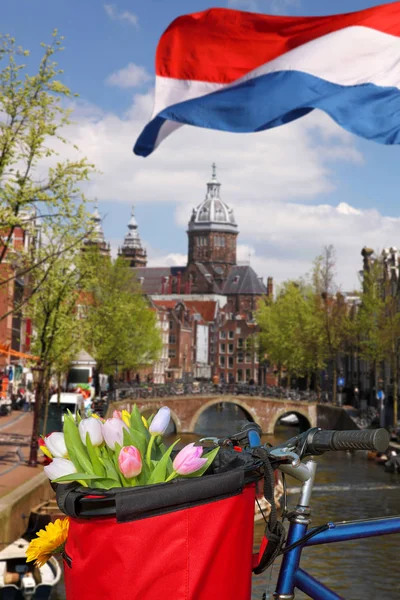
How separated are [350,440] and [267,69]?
7078 millimetres

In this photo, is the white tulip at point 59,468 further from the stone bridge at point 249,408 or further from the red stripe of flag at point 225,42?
the stone bridge at point 249,408

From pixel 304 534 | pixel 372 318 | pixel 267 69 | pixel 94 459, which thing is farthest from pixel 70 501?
pixel 372 318

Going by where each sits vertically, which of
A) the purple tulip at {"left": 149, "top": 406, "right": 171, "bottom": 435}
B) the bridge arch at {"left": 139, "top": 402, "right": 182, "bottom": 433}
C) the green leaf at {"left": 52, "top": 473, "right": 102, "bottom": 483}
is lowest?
the bridge arch at {"left": 139, "top": 402, "right": 182, "bottom": 433}

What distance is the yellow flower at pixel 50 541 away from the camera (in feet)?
7.86

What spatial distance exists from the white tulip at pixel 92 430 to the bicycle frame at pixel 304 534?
49cm

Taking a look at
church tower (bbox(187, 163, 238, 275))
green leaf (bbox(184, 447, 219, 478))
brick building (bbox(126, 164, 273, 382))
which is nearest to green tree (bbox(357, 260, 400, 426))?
green leaf (bbox(184, 447, 219, 478))

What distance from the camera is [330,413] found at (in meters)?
54.1

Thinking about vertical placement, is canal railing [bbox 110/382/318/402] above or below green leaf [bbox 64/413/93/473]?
above

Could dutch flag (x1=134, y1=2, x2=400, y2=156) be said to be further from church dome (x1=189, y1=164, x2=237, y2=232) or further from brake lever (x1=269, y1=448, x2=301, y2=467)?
church dome (x1=189, y1=164, x2=237, y2=232)

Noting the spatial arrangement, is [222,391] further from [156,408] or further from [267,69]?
[267,69]

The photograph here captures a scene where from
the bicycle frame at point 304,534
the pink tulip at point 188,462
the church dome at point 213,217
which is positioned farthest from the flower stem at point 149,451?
the church dome at point 213,217

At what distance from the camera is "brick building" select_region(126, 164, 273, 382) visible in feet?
407

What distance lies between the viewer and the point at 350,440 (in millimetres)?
2242

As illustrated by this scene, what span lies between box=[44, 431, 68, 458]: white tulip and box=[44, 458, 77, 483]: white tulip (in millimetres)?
72
